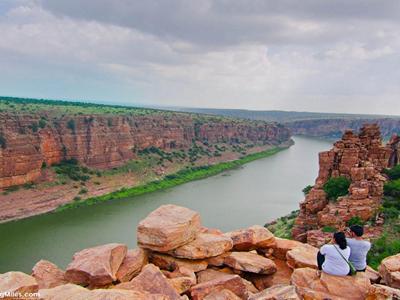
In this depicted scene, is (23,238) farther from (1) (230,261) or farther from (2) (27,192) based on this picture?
(1) (230,261)

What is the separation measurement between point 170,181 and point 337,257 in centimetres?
4913

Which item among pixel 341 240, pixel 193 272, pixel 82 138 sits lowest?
pixel 82 138

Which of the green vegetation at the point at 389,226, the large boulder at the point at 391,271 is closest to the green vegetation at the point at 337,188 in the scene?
the green vegetation at the point at 389,226

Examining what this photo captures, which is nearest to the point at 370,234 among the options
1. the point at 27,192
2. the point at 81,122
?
the point at 27,192

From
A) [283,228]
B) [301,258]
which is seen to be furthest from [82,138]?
[301,258]

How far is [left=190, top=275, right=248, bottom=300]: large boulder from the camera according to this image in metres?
6.80

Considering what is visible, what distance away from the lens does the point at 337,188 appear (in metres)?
23.5

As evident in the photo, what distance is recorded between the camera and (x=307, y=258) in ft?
26.3

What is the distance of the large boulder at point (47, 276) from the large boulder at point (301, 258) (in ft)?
15.6

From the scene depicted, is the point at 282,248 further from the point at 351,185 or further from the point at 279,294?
the point at 351,185

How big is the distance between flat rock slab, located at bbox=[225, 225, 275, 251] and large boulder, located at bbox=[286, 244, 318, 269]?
74 centimetres

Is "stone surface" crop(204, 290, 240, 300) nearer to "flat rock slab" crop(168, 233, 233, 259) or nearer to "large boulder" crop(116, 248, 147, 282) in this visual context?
"flat rock slab" crop(168, 233, 233, 259)

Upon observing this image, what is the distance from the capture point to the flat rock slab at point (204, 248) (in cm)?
786

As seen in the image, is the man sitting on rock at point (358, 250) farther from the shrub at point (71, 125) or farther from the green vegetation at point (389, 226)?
the shrub at point (71, 125)
